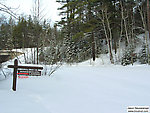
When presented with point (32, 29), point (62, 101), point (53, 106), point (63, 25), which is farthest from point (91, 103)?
point (63, 25)

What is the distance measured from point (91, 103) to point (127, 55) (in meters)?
10.6

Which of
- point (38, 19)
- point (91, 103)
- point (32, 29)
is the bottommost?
point (91, 103)

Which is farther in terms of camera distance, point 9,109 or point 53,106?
point 53,106

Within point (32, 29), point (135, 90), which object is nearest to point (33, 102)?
point (135, 90)

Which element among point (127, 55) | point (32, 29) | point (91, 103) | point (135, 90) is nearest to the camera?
point (91, 103)

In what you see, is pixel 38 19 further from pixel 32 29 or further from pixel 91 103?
pixel 91 103

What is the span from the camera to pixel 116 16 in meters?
13.1

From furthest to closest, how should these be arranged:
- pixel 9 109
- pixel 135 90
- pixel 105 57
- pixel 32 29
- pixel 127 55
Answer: pixel 105 57
pixel 127 55
pixel 32 29
pixel 135 90
pixel 9 109

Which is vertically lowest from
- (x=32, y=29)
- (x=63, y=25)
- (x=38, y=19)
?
(x=32, y=29)

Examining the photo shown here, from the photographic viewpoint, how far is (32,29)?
810 cm

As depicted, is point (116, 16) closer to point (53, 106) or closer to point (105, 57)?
point (105, 57)

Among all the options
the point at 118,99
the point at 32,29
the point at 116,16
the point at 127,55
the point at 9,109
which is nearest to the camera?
the point at 9,109

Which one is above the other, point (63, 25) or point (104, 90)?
point (63, 25)

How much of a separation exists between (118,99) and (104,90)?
68 cm
